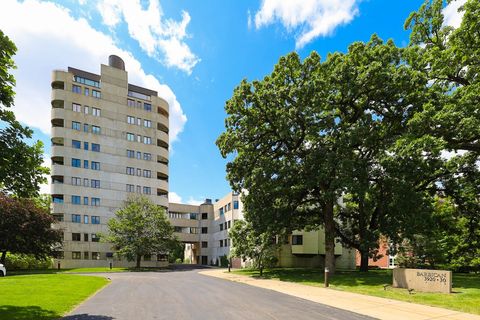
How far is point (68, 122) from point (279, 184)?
151 ft

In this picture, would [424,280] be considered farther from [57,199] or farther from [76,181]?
[57,199]

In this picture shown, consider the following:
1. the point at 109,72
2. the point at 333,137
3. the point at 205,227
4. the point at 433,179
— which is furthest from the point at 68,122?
the point at 433,179

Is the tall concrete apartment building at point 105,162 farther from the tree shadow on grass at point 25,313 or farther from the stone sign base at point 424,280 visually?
the tree shadow on grass at point 25,313

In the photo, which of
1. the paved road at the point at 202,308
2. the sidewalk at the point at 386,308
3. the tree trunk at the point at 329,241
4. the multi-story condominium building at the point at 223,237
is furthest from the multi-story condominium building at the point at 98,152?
the sidewalk at the point at 386,308

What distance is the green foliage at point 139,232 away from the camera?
146 ft

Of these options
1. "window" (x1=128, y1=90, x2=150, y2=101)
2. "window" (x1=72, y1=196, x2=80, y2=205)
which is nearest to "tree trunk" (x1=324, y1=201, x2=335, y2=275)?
"window" (x1=72, y1=196, x2=80, y2=205)

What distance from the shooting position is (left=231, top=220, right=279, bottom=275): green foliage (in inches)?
1260

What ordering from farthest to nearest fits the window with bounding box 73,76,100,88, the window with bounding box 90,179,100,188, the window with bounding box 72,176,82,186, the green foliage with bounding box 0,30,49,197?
the window with bounding box 73,76,100,88
the window with bounding box 90,179,100,188
the window with bounding box 72,176,82,186
the green foliage with bounding box 0,30,49,197

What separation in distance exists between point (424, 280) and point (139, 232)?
121 feet

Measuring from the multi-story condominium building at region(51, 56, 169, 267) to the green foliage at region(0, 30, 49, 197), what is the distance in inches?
1942

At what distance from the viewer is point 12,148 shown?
9734mm

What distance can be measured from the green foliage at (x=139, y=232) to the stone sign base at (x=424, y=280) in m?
34.2

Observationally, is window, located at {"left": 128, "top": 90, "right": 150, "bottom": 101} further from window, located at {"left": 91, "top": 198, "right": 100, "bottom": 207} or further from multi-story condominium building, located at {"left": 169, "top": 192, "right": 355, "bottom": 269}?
multi-story condominium building, located at {"left": 169, "top": 192, "right": 355, "bottom": 269}

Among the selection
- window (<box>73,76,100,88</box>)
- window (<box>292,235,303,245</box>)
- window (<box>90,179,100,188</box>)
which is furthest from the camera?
window (<box>73,76,100,88</box>)
